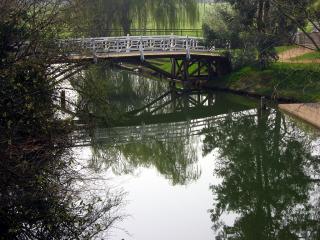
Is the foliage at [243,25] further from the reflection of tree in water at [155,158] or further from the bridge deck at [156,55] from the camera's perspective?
the reflection of tree in water at [155,158]

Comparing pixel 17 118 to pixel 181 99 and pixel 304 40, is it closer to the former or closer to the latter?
pixel 181 99

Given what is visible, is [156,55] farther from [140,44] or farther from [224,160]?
[224,160]

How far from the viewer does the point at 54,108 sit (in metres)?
13.6

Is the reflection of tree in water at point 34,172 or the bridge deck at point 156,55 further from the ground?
the bridge deck at point 156,55

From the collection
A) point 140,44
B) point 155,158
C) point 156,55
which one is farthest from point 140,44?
point 155,158

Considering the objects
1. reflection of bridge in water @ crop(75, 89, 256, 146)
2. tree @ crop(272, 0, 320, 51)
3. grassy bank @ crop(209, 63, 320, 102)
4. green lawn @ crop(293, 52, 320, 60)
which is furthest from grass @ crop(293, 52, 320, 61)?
tree @ crop(272, 0, 320, 51)

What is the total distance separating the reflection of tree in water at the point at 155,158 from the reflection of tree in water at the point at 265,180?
1.02 m

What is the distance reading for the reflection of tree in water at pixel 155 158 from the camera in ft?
62.1

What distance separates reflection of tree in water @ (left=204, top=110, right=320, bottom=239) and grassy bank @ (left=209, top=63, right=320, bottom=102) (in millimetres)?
4047

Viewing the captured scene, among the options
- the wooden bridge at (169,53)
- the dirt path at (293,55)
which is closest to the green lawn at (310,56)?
the dirt path at (293,55)

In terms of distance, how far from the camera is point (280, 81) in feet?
104

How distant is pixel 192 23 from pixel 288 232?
124ft

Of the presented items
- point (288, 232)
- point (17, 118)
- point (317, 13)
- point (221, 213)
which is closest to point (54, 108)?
point (17, 118)

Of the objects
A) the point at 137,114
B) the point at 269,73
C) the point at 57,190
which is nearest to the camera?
the point at 57,190
